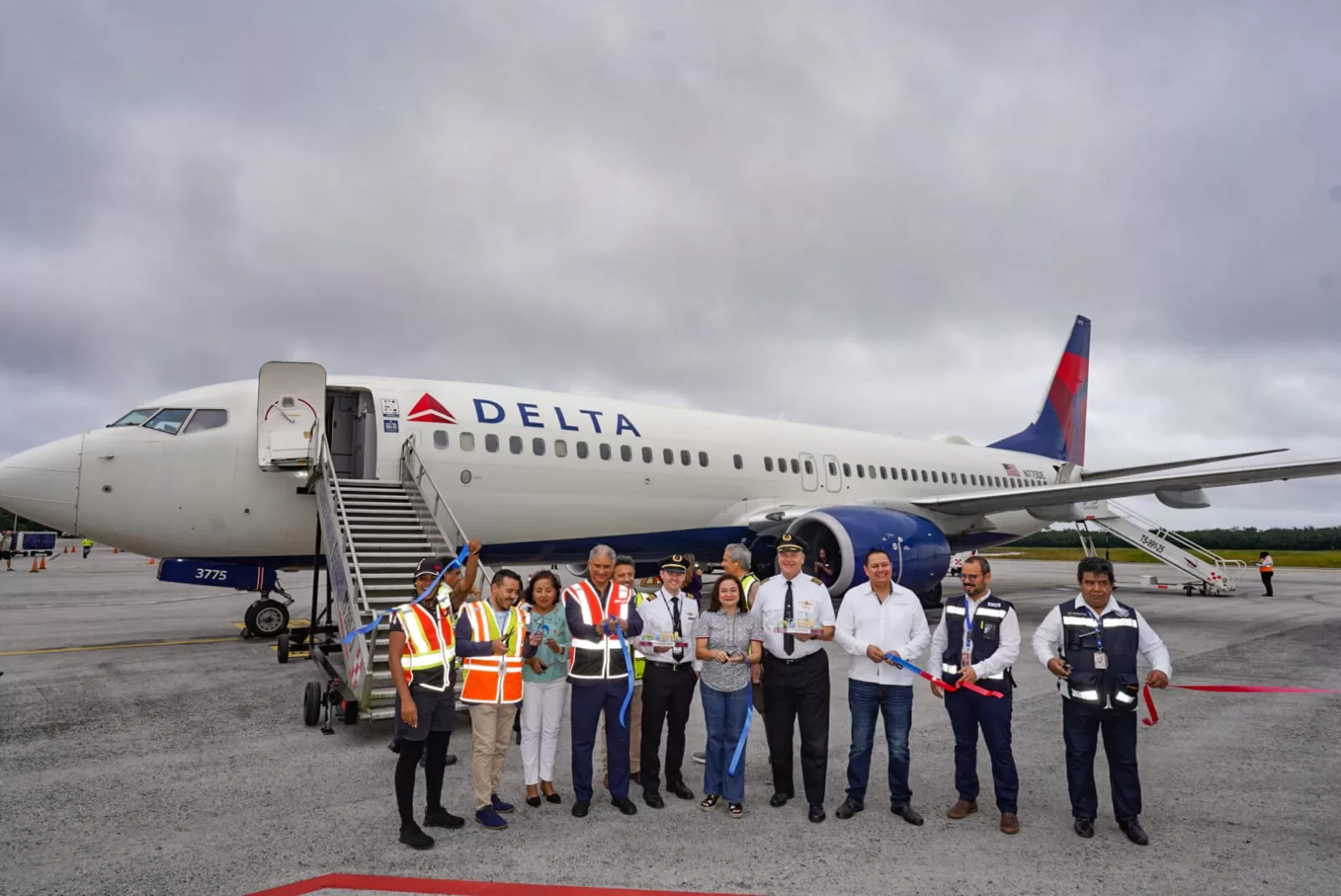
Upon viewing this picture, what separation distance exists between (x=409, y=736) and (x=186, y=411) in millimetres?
7872

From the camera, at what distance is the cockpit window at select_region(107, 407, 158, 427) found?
10.1 m

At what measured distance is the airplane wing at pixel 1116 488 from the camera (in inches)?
469

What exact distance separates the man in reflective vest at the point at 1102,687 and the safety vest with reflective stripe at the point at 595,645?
250 centimetres

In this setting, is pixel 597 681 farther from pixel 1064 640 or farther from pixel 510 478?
pixel 510 478

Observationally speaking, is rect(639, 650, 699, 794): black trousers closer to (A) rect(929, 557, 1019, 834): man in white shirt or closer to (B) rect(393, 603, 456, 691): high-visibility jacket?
(B) rect(393, 603, 456, 691): high-visibility jacket

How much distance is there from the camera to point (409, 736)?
170 inches

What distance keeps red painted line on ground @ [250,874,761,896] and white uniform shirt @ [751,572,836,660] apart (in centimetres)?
161

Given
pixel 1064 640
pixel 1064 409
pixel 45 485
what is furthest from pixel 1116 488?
pixel 45 485

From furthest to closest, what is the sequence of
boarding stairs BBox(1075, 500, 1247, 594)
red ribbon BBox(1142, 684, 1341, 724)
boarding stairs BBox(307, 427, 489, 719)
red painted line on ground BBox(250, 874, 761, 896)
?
boarding stairs BBox(1075, 500, 1247, 594) < red ribbon BBox(1142, 684, 1341, 724) < boarding stairs BBox(307, 427, 489, 719) < red painted line on ground BBox(250, 874, 761, 896)

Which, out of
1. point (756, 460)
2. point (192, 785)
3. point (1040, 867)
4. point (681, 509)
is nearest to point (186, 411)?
point (192, 785)

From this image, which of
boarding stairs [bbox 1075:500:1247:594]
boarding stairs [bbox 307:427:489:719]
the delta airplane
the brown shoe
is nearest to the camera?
the brown shoe

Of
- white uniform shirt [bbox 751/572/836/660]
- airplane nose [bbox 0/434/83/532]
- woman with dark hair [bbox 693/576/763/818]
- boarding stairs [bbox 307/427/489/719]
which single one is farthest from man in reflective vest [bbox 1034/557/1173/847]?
airplane nose [bbox 0/434/83/532]

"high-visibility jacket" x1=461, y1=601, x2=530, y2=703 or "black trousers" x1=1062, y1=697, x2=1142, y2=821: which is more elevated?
"high-visibility jacket" x1=461, y1=601, x2=530, y2=703

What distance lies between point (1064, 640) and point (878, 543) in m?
7.10
